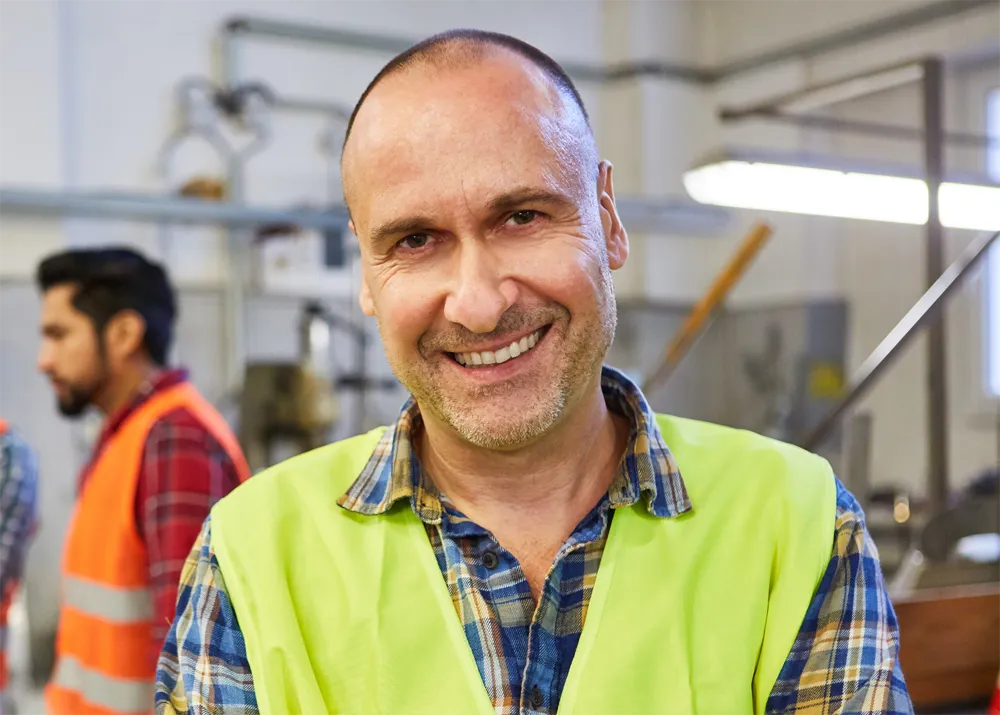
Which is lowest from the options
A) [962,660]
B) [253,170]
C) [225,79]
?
[962,660]

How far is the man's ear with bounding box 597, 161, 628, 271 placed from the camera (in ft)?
4.61

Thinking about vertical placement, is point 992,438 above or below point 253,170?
below

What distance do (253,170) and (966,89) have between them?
3866 mm

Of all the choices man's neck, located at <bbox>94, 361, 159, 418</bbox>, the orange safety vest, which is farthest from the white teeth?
man's neck, located at <bbox>94, 361, 159, 418</bbox>

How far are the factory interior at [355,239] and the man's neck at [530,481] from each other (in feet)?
9.35

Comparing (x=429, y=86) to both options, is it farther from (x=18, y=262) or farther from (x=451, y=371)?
(x=18, y=262)

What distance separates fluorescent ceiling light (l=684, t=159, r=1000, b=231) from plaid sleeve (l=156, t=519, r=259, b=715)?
6.35 ft

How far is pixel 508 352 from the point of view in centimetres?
128

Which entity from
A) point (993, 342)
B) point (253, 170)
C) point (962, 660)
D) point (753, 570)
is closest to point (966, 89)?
point (993, 342)

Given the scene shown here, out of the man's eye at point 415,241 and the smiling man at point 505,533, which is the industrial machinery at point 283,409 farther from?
the man's eye at point 415,241

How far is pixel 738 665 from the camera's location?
4.06 feet

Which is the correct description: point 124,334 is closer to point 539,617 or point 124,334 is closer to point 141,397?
point 141,397

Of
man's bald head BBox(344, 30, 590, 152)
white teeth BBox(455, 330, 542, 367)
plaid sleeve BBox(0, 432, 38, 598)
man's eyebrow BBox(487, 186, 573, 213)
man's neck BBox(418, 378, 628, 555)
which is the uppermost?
man's bald head BBox(344, 30, 590, 152)

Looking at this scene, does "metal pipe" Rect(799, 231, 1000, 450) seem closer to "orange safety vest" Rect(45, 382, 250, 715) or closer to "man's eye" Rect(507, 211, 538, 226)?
"orange safety vest" Rect(45, 382, 250, 715)
